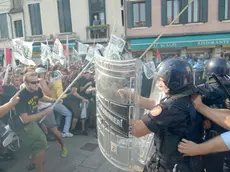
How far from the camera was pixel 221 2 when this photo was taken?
14.4 metres

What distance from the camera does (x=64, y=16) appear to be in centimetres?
1772

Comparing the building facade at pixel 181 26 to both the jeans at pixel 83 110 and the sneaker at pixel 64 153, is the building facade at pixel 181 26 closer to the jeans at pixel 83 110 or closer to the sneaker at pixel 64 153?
the jeans at pixel 83 110

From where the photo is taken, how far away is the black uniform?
1.54 m

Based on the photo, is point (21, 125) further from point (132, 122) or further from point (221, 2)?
point (221, 2)

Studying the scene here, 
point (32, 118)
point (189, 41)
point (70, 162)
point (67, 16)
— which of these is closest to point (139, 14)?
point (189, 41)

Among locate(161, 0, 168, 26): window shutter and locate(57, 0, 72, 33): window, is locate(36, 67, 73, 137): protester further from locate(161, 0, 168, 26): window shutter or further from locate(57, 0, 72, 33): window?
locate(57, 0, 72, 33): window

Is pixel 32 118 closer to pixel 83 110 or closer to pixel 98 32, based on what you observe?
pixel 83 110

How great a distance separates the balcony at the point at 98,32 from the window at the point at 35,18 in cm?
444

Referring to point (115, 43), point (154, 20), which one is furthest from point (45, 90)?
point (154, 20)

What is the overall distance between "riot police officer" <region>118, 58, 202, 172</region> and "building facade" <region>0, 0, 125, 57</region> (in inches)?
573

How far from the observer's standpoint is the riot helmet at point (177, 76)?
1607mm

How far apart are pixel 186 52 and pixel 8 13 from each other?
15393mm

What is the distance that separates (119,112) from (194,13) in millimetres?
15558

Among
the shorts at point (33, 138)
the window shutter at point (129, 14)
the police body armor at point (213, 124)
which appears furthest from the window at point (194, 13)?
the shorts at point (33, 138)
